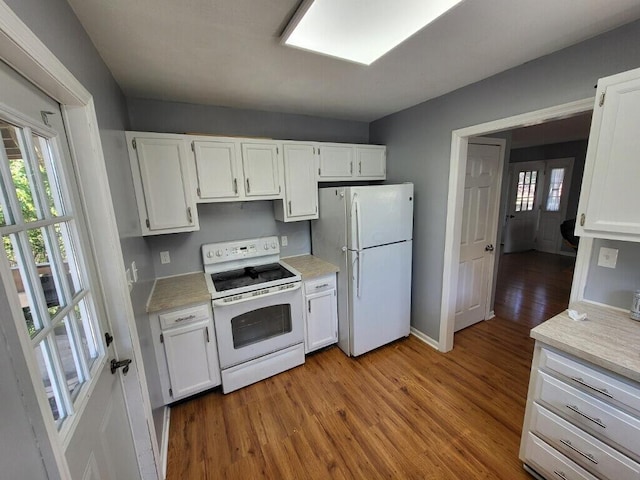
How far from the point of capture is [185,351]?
Answer: 76.9 inches

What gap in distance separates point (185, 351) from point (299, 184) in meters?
1.68

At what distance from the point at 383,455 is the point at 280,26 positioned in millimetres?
2476

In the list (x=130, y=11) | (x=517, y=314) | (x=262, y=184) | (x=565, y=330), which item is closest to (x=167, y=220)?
(x=262, y=184)

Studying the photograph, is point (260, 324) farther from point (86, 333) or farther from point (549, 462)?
point (549, 462)

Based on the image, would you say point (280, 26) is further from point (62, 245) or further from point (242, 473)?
point (242, 473)

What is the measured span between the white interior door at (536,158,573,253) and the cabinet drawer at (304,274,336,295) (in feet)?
20.0

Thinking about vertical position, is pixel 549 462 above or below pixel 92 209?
below

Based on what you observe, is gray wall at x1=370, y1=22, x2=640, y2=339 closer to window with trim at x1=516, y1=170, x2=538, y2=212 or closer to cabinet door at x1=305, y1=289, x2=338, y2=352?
cabinet door at x1=305, y1=289, x2=338, y2=352

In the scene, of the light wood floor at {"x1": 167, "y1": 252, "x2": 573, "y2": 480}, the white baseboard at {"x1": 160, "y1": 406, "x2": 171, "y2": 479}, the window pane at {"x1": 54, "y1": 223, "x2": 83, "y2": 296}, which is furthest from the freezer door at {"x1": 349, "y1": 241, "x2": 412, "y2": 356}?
the window pane at {"x1": 54, "y1": 223, "x2": 83, "y2": 296}

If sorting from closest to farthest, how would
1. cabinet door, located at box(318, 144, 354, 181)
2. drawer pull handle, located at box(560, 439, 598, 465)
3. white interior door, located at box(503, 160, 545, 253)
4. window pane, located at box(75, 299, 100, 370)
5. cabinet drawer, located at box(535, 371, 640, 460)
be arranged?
window pane, located at box(75, 299, 100, 370) → cabinet drawer, located at box(535, 371, 640, 460) → drawer pull handle, located at box(560, 439, 598, 465) → cabinet door, located at box(318, 144, 354, 181) → white interior door, located at box(503, 160, 545, 253)

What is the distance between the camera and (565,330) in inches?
52.4

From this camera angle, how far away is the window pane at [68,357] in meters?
0.84

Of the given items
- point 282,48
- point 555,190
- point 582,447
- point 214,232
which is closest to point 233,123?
point 214,232

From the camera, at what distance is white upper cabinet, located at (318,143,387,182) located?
2.62m
